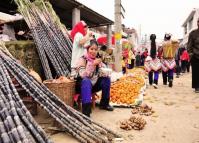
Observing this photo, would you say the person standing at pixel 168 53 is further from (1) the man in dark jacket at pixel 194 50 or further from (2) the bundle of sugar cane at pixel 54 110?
(2) the bundle of sugar cane at pixel 54 110

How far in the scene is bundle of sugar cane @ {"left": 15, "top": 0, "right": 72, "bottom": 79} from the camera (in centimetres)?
686

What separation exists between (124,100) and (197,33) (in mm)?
3431

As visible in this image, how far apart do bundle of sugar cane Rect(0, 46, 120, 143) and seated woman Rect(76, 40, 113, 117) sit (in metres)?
0.67

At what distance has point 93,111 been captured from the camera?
6.17 metres

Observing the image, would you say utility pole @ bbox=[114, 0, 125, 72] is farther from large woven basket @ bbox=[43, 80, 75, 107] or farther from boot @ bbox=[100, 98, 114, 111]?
large woven basket @ bbox=[43, 80, 75, 107]

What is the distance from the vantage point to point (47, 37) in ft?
24.0

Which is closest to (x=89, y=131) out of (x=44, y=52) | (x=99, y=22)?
(x=44, y=52)

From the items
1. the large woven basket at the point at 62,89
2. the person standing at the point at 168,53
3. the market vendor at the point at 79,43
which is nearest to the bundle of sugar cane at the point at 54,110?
the large woven basket at the point at 62,89

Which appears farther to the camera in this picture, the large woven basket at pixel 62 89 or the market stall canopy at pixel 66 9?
the market stall canopy at pixel 66 9

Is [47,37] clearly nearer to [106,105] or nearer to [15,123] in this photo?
[106,105]

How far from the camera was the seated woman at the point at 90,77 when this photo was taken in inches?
214

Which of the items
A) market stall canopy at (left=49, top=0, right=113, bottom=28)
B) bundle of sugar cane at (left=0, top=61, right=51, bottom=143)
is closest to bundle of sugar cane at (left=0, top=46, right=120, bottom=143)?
bundle of sugar cane at (left=0, top=61, right=51, bottom=143)

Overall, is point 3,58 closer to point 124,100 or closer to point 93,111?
point 93,111

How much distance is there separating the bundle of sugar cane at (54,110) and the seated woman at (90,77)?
669mm
